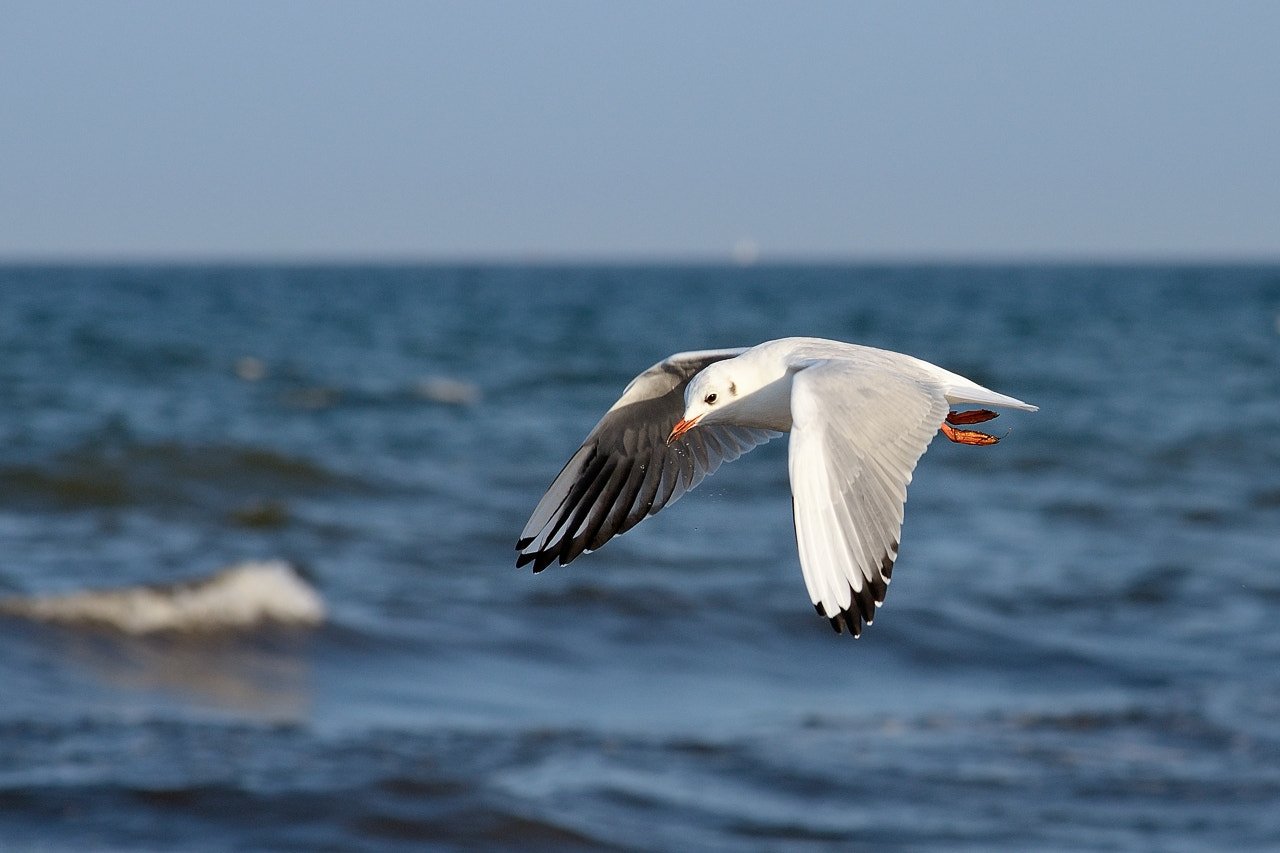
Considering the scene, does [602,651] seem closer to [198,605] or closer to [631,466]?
[198,605]

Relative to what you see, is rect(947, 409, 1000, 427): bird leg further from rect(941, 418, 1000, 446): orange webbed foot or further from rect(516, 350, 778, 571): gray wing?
rect(516, 350, 778, 571): gray wing

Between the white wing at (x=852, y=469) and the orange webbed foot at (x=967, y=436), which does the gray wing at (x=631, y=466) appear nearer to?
the orange webbed foot at (x=967, y=436)

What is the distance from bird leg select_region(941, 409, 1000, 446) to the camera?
4.65m

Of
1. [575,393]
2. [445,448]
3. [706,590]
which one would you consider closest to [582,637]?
[706,590]

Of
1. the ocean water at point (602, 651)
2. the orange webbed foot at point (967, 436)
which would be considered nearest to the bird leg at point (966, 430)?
the orange webbed foot at point (967, 436)

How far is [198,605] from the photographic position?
10039mm

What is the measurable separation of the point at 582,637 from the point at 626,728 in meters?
1.81

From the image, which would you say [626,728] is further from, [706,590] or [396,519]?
[396,519]

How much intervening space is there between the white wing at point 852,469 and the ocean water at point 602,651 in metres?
3.27

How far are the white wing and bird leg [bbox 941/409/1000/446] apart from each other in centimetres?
52

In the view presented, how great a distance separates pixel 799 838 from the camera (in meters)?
6.82

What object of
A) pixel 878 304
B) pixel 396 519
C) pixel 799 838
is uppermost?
pixel 878 304

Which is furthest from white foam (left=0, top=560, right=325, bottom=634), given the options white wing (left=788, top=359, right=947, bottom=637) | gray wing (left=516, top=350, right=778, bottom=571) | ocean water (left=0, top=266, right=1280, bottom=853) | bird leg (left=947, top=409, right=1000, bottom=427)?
white wing (left=788, top=359, right=947, bottom=637)

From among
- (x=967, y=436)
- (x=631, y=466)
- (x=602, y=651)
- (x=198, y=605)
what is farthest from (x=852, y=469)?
(x=198, y=605)
